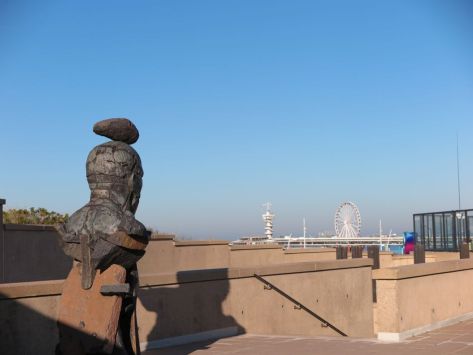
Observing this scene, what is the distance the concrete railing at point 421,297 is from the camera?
38.3 feet

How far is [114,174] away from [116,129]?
1.67ft

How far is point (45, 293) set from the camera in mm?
8102

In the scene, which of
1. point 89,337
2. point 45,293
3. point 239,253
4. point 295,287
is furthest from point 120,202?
point 239,253

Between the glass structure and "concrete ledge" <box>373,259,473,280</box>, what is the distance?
10839mm

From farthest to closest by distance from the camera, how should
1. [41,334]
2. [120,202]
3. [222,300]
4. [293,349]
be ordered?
[222,300], [293,349], [41,334], [120,202]

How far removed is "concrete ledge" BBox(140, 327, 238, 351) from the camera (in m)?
9.92

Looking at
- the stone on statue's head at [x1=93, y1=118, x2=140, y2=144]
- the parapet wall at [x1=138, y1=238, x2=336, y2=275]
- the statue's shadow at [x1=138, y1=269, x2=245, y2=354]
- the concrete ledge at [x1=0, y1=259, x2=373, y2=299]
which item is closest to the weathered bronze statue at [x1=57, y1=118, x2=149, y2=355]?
the stone on statue's head at [x1=93, y1=118, x2=140, y2=144]

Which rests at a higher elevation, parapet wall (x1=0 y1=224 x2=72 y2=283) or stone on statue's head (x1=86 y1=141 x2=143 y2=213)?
stone on statue's head (x1=86 y1=141 x2=143 y2=213)

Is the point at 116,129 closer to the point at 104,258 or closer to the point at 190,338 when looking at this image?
the point at 104,258

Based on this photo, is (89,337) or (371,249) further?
(371,249)

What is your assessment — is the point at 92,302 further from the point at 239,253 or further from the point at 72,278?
the point at 239,253

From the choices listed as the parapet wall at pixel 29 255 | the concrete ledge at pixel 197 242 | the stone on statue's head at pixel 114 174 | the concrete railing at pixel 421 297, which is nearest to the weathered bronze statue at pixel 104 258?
the stone on statue's head at pixel 114 174

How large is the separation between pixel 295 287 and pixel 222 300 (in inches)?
99.8

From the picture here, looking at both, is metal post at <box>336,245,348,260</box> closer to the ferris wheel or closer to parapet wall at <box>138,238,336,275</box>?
parapet wall at <box>138,238,336,275</box>
